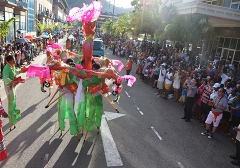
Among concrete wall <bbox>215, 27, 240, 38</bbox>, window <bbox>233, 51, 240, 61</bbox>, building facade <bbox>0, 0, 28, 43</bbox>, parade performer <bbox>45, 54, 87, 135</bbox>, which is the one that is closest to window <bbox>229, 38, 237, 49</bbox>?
concrete wall <bbox>215, 27, 240, 38</bbox>

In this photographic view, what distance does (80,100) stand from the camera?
5801 mm

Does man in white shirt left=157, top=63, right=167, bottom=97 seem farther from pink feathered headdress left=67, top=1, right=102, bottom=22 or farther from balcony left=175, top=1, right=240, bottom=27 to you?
pink feathered headdress left=67, top=1, right=102, bottom=22

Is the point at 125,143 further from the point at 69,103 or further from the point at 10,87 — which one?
the point at 10,87

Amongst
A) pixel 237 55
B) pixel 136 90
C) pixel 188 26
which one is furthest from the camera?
pixel 237 55

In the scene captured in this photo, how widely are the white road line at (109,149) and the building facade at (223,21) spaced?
11.9m

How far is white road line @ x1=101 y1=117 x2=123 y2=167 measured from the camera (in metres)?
5.47

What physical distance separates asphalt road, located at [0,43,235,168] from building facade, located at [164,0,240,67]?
31.5 ft

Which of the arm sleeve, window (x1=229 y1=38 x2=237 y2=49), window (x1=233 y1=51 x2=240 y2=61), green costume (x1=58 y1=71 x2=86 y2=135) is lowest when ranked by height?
green costume (x1=58 y1=71 x2=86 y2=135)

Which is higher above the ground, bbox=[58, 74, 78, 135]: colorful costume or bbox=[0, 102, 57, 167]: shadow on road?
bbox=[58, 74, 78, 135]: colorful costume

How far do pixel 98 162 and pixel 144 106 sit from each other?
15.9 feet

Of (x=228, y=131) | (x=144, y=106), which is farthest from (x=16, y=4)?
(x=228, y=131)

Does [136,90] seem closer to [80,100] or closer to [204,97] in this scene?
[204,97]

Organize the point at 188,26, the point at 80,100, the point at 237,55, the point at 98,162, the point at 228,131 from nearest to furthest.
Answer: the point at 98,162
the point at 80,100
the point at 228,131
the point at 188,26
the point at 237,55

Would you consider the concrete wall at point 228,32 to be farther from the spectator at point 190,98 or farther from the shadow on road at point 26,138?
the shadow on road at point 26,138
